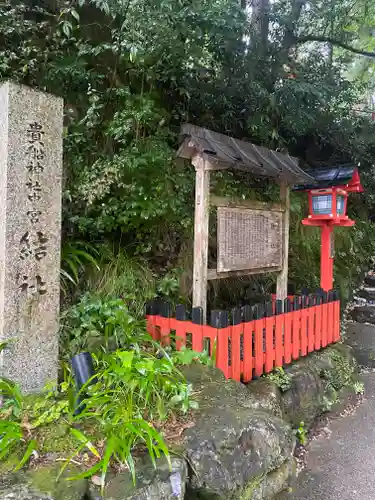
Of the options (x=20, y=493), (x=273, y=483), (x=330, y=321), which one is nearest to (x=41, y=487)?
(x=20, y=493)

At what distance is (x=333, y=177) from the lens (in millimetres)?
5566

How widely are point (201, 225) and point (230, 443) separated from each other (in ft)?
7.02

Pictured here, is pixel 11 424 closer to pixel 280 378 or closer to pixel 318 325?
pixel 280 378

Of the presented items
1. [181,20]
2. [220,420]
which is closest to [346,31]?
[181,20]

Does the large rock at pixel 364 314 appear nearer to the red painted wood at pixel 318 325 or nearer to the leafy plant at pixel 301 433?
the red painted wood at pixel 318 325

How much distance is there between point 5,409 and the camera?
2.61 meters

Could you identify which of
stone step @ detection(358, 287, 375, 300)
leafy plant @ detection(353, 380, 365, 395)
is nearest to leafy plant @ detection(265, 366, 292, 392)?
leafy plant @ detection(353, 380, 365, 395)

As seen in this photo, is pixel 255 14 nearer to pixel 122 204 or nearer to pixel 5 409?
pixel 122 204

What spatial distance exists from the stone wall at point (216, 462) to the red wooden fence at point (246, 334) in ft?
0.84

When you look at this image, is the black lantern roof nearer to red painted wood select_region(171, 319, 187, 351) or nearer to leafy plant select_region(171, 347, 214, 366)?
red painted wood select_region(171, 319, 187, 351)

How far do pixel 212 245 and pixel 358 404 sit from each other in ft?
9.56

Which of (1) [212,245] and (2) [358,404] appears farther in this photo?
(1) [212,245]

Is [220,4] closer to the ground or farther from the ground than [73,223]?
farther from the ground

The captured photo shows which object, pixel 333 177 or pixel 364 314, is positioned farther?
pixel 364 314
